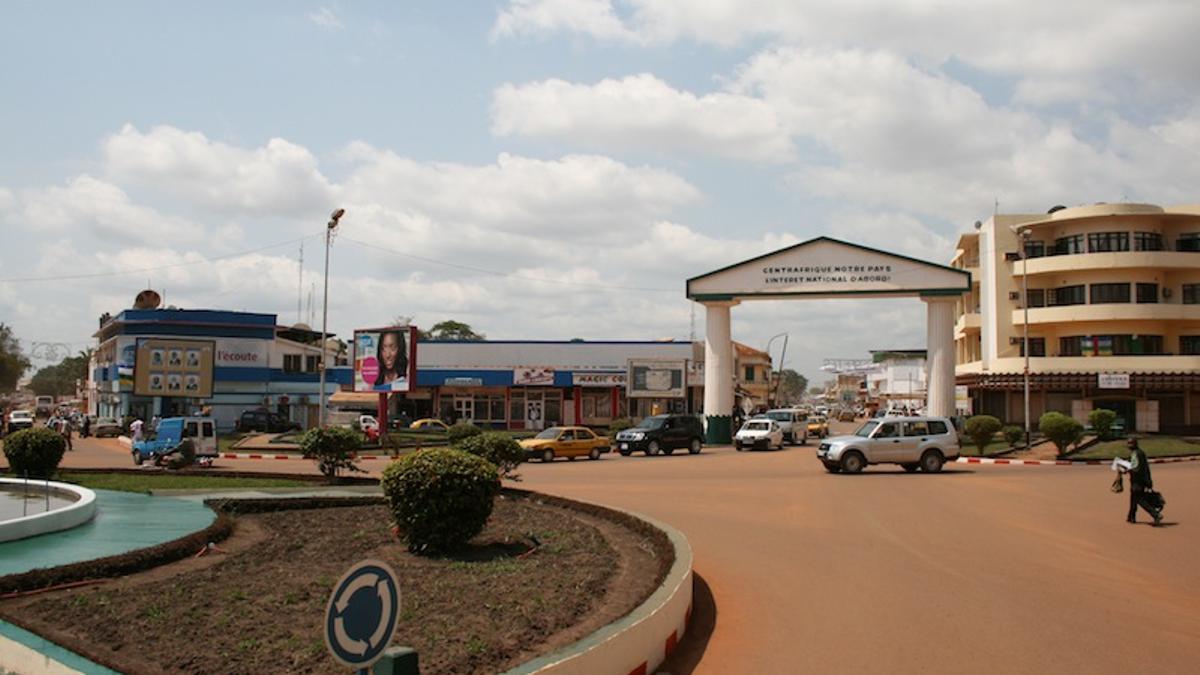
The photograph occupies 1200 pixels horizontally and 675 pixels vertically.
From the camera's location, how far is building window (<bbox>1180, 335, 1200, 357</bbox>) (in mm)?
50388

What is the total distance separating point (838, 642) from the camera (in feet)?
26.8

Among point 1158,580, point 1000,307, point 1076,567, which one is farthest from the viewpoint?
point 1000,307

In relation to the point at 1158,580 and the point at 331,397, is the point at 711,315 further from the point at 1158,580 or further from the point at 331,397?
the point at 1158,580

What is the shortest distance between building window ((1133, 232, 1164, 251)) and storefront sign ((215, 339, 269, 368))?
51.7 meters

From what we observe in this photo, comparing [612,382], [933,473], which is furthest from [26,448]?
[612,382]

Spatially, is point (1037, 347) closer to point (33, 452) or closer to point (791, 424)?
point (791, 424)

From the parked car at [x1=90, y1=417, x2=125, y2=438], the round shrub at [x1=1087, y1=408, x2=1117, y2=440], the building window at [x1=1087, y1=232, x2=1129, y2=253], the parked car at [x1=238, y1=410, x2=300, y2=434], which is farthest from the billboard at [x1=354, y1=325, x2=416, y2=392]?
the building window at [x1=1087, y1=232, x2=1129, y2=253]

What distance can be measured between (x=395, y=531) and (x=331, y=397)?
58.5m

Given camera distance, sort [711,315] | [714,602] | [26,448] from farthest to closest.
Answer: [711,315] → [26,448] → [714,602]

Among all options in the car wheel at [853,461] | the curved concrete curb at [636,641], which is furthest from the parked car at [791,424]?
the curved concrete curb at [636,641]

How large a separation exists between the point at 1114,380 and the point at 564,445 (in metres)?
28.9

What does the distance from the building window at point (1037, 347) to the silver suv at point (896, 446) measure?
29116 millimetres

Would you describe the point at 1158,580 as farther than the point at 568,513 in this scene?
No

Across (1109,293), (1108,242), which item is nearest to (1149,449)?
(1109,293)
